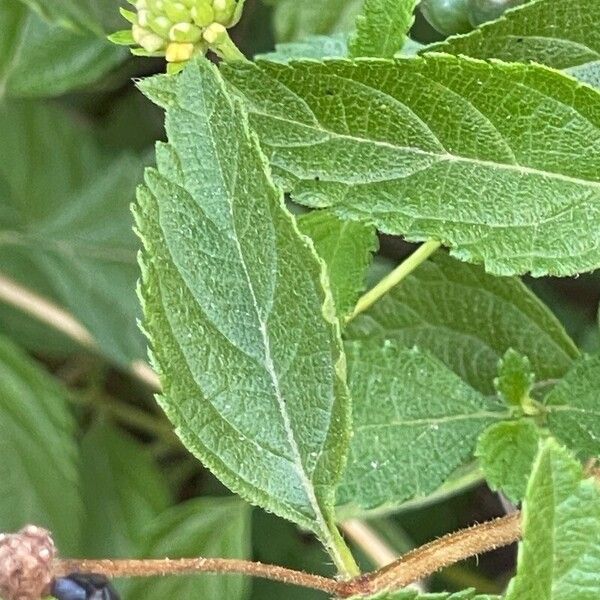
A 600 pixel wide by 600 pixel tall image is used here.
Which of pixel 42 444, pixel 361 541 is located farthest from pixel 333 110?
pixel 42 444

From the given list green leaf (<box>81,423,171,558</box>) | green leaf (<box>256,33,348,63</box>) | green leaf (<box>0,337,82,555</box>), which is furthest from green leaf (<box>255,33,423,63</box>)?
green leaf (<box>81,423,171,558</box>)

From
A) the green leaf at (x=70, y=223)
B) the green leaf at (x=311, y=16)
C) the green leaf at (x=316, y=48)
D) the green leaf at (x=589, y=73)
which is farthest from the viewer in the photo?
the green leaf at (x=70, y=223)

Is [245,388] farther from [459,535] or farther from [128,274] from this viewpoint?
[128,274]

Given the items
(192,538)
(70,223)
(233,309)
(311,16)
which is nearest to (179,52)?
(233,309)

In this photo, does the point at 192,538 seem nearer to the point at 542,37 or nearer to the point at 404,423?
the point at 404,423

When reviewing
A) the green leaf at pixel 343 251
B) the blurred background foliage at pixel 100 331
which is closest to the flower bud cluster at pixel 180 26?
the green leaf at pixel 343 251

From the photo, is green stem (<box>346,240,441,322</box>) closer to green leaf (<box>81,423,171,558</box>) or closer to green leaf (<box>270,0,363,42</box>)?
green leaf (<box>270,0,363,42</box>)

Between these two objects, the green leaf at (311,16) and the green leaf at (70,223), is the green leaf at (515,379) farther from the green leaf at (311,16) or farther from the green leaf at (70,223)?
the green leaf at (70,223)
